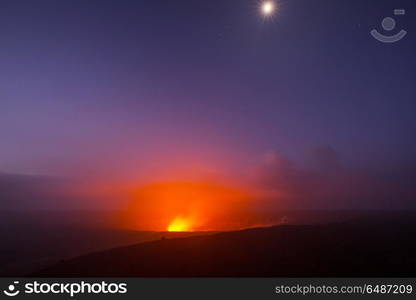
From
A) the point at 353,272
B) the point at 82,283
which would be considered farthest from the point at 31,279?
the point at 353,272

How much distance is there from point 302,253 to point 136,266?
487 inches

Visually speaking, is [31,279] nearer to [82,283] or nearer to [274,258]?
[82,283]

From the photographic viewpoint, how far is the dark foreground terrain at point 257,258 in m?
20.4

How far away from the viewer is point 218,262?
21.8 metres

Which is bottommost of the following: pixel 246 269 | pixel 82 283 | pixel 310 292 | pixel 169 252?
pixel 310 292

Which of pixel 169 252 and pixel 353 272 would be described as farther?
pixel 169 252

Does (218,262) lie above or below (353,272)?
above

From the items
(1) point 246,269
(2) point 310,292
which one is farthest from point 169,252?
(2) point 310,292

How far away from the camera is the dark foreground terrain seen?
66.8 ft

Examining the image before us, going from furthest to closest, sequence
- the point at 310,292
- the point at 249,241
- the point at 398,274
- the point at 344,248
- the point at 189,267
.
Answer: the point at 249,241 → the point at 344,248 → the point at 189,267 → the point at 398,274 → the point at 310,292

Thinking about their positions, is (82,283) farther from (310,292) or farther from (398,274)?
(398,274)

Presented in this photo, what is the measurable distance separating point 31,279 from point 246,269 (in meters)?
13.3

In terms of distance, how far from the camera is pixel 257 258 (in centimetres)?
2262

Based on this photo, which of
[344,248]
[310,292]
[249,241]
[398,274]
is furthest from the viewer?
[249,241]
